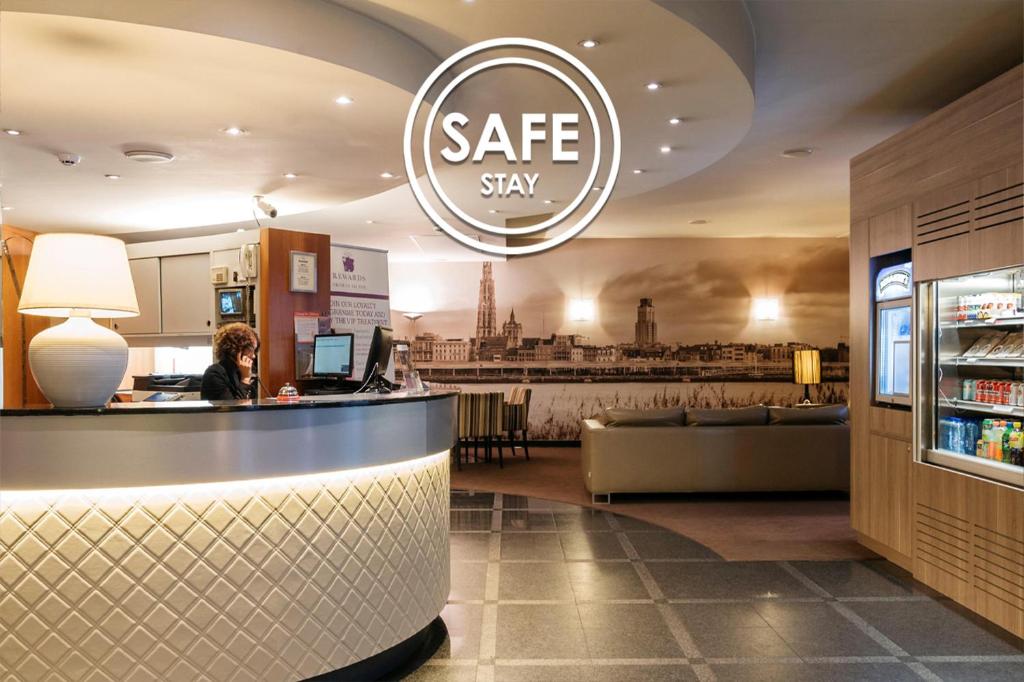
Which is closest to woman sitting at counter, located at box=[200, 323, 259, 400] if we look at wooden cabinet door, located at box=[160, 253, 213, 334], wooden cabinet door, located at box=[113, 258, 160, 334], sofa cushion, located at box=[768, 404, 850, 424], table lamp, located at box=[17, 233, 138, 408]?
table lamp, located at box=[17, 233, 138, 408]

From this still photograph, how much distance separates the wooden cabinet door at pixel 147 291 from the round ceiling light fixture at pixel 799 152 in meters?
6.48

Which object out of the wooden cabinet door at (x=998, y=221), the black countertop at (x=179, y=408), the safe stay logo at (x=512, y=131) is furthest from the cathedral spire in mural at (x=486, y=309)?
the black countertop at (x=179, y=408)

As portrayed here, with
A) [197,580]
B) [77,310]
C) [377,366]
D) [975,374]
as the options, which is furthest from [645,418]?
[77,310]

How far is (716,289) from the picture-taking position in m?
11.8

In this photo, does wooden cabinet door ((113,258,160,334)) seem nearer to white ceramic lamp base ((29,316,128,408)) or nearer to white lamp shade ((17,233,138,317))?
white lamp shade ((17,233,138,317))

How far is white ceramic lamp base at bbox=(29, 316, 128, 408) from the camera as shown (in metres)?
3.02

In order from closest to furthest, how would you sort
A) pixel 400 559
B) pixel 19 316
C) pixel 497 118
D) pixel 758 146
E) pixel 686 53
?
1. pixel 400 559
2. pixel 686 53
3. pixel 497 118
4. pixel 758 146
5. pixel 19 316

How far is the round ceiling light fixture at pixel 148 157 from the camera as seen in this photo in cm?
579

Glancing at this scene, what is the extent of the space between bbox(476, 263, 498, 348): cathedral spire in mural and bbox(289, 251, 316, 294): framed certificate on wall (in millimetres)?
4877

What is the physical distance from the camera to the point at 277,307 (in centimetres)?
702

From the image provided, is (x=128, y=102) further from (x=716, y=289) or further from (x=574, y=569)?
(x=716, y=289)

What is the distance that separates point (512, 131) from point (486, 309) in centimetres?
625

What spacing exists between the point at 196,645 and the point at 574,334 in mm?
9243

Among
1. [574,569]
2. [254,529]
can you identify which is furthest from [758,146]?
[254,529]
